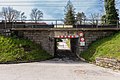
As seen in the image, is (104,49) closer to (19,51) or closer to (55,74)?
(19,51)

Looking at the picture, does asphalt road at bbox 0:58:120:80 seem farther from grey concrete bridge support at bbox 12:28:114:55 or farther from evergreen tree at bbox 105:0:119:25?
evergreen tree at bbox 105:0:119:25

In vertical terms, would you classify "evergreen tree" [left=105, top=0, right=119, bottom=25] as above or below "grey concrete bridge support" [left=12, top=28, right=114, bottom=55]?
above

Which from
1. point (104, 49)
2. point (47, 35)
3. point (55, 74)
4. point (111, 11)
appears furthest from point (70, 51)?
point (55, 74)

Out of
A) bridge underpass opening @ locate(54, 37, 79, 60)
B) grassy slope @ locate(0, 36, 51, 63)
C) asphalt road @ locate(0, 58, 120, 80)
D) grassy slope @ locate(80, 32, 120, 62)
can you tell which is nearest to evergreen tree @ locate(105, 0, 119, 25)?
bridge underpass opening @ locate(54, 37, 79, 60)

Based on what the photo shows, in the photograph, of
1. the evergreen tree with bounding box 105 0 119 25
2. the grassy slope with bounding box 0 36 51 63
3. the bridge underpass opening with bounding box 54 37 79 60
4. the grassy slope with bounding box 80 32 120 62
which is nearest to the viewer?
the grassy slope with bounding box 80 32 120 62

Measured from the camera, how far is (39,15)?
69188 mm

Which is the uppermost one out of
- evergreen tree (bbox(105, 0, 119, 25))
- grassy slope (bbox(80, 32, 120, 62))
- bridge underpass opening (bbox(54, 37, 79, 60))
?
evergreen tree (bbox(105, 0, 119, 25))

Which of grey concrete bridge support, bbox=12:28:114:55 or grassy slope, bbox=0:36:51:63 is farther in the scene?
grey concrete bridge support, bbox=12:28:114:55

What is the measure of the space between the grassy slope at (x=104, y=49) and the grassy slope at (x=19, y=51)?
418 centimetres

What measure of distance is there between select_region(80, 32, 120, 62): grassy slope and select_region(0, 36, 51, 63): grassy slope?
4.18m

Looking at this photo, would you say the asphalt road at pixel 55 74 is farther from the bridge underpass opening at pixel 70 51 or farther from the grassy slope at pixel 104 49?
the bridge underpass opening at pixel 70 51

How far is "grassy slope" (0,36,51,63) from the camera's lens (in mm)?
21312

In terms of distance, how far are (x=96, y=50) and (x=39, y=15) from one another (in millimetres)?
47615

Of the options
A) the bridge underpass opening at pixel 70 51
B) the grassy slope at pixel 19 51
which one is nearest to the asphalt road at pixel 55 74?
the grassy slope at pixel 19 51
